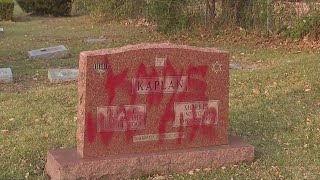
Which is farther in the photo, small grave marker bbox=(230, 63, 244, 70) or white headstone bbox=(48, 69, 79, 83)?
small grave marker bbox=(230, 63, 244, 70)

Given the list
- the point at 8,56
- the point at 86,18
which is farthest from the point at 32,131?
the point at 86,18

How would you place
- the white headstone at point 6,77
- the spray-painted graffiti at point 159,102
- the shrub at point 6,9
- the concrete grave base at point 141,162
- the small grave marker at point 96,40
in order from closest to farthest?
1. the concrete grave base at point 141,162
2. the spray-painted graffiti at point 159,102
3. the white headstone at point 6,77
4. the small grave marker at point 96,40
5. the shrub at point 6,9

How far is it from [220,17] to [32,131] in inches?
370

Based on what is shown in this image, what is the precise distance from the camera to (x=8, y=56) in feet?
37.7

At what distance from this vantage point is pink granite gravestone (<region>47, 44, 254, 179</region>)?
4.45 m

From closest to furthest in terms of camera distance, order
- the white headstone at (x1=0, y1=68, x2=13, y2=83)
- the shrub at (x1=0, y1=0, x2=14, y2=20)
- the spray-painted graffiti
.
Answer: the spray-painted graffiti < the white headstone at (x1=0, y1=68, x2=13, y2=83) < the shrub at (x1=0, y1=0, x2=14, y2=20)

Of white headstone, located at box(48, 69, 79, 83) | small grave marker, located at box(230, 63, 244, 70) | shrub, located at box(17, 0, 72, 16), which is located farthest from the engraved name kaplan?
shrub, located at box(17, 0, 72, 16)

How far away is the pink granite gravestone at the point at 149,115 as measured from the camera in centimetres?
445

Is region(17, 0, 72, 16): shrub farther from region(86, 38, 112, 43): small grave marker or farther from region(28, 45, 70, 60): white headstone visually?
region(28, 45, 70, 60): white headstone

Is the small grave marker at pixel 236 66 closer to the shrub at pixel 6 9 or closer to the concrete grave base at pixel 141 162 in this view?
the concrete grave base at pixel 141 162

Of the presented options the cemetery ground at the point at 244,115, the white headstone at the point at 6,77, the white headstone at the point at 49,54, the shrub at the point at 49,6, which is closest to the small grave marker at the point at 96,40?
the cemetery ground at the point at 244,115

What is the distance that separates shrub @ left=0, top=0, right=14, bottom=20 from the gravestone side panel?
16454 mm

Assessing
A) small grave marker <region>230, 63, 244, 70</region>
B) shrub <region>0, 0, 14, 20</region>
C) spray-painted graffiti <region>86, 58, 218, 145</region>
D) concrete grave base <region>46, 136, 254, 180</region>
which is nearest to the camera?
concrete grave base <region>46, 136, 254, 180</region>

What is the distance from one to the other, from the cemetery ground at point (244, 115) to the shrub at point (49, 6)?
10.3 m
